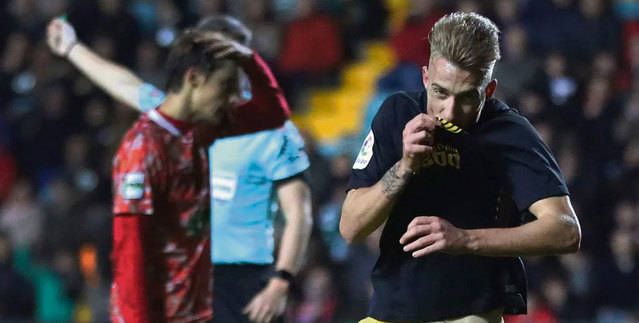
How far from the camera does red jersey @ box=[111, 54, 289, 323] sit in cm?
398

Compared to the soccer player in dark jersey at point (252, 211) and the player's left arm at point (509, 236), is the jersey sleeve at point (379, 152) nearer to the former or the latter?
the player's left arm at point (509, 236)

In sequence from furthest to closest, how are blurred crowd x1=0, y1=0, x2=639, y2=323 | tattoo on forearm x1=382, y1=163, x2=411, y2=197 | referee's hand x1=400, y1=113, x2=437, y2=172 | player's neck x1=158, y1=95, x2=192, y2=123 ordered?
blurred crowd x1=0, y1=0, x2=639, y2=323 < player's neck x1=158, y1=95, x2=192, y2=123 < tattoo on forearm x1=382, y1=163, x2=411, y2=197 < referee's hand x1=400, y1=113, x2=437, y2=172

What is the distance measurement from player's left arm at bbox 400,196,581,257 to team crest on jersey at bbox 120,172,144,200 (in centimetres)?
86

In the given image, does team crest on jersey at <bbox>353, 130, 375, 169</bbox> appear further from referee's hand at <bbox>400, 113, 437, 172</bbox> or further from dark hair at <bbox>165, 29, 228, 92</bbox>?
dark hair at <bbox>165, 29, 228, 92</bbox>

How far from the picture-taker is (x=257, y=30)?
12227mm

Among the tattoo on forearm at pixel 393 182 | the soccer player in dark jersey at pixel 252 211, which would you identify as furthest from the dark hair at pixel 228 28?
the tattoo on forearm at pixel 393 182

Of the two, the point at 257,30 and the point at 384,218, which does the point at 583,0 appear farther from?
the point at 384,218

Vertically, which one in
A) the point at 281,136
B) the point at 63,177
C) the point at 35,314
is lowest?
the point at 35,314

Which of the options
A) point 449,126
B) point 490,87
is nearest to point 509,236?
point 449,126

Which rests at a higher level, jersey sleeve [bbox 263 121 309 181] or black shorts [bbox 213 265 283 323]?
jersey sleeve [bbox 263 121 309 181]

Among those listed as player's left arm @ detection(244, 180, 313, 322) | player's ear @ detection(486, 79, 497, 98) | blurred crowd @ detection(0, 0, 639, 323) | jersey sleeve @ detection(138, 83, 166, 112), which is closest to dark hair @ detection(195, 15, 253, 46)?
jersey sleeve @ detection(138, 83, 166, 112)

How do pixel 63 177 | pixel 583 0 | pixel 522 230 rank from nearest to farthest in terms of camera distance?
pixel 522 230
pixel 583 0
pixel 63 177

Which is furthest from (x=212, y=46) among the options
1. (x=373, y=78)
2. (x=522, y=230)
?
(x=373, y=78)

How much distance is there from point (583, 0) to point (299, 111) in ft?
10.7
